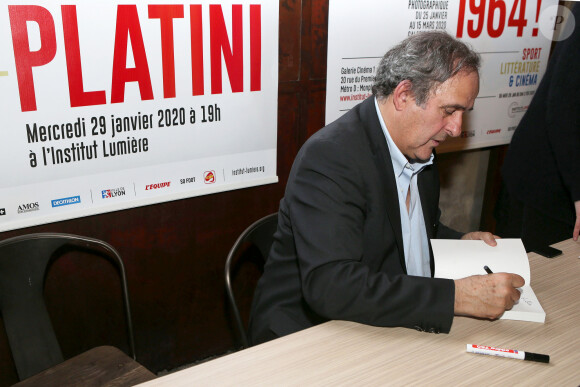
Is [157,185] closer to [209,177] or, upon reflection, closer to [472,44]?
[209,177]

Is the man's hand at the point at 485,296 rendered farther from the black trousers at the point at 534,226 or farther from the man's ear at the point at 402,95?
the black trousers at the point at 534,226

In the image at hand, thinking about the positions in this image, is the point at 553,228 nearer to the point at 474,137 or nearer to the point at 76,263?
the point at 474,137

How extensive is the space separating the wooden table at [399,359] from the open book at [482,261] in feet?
0.34

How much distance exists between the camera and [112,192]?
8.13ft

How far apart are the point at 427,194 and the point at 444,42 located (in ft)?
1.96

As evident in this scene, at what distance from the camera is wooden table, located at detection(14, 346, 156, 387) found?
6.32 feet

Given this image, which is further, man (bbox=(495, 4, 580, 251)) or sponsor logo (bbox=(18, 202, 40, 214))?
man (bbox=(495, 4, 580, 251))

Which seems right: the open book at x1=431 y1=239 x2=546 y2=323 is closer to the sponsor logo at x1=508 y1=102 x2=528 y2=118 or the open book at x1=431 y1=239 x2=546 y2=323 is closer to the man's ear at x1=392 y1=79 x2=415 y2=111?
the man's ear at x1=392 y1=79 x2=415 y2=111

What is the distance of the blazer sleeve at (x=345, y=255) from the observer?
1.54m

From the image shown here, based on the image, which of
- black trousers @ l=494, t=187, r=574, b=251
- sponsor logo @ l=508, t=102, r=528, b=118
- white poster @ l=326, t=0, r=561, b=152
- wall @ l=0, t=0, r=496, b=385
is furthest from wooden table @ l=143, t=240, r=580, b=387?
sponsor logo @ l=508, t=102, r=528, b=118

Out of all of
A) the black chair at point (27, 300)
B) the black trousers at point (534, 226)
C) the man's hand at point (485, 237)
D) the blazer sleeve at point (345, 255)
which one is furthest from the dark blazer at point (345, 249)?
the black trousers at point (534, 226)

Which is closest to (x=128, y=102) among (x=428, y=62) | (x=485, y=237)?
(x=428, y=62)

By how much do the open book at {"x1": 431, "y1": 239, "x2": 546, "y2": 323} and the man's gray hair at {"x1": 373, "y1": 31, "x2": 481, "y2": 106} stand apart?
0.46 m

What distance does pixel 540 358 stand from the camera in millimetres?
1422
